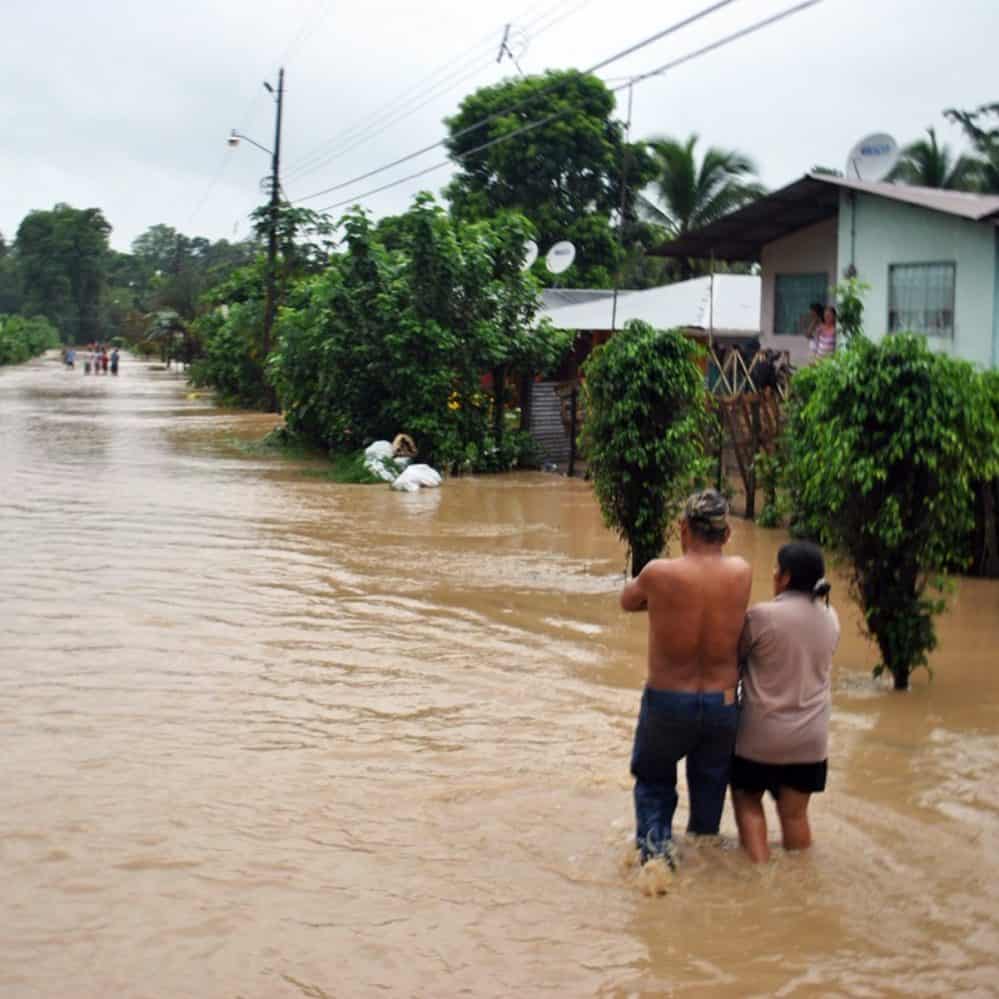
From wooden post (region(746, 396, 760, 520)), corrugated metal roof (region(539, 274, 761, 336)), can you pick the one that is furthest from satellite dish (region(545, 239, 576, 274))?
wooden post (region(746, 396, 760, 520))

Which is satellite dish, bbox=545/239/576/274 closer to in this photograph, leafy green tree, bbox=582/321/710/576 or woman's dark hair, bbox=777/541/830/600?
leafy green tree, bbox=582/321/710/576

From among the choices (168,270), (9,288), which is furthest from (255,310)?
(168,270)

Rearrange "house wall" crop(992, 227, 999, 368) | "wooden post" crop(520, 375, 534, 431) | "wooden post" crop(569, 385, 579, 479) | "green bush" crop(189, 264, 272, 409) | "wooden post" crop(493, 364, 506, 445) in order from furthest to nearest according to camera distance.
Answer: "green bush" crop(189, 264, 272, 409)
"wooden post" crop(520, 375, 534, 431)
"wooden post" crop(493, 364, 506, 445)
"wooden post" crop(569, 385, 579, 479)
"house wall" crop(992, 227, 999, 368)

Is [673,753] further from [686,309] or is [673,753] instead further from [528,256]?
[686,309]

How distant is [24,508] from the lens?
17172mm

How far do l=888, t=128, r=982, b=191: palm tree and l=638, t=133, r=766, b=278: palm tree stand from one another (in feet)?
19.5

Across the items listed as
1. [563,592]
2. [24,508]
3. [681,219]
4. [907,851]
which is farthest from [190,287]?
[907,851]

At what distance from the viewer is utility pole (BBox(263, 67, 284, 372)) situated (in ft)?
125

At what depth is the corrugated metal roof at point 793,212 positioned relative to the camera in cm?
1861

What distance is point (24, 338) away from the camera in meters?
94.0

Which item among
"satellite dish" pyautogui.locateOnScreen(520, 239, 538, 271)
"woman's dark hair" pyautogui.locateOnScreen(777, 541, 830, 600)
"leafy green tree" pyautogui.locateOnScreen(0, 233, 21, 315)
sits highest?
"leafy green tree" pyautogui.locateOnScreen(0, 233, 21, 315)

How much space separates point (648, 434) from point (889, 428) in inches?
135

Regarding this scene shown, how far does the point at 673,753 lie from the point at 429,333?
1718 centimetres

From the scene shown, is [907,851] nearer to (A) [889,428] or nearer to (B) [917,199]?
(A) [889,428]
